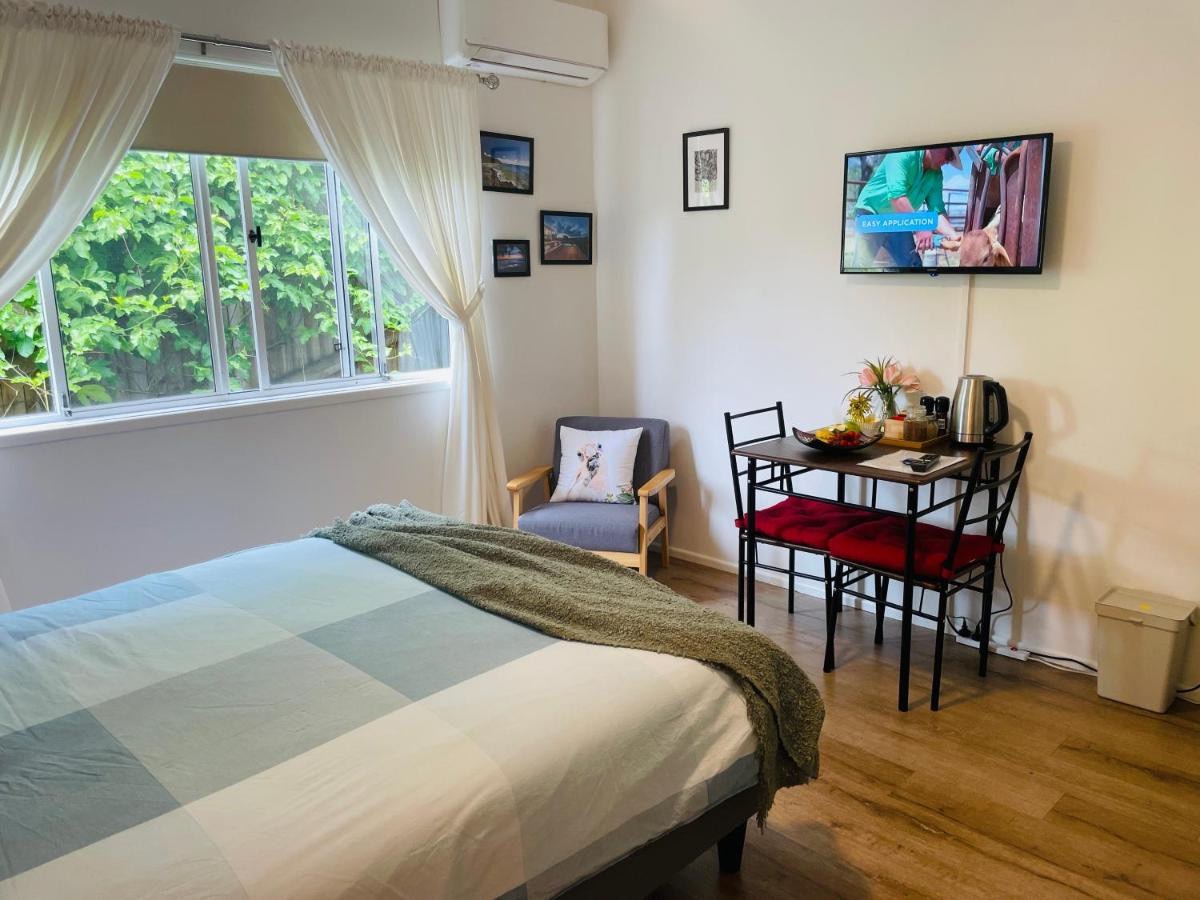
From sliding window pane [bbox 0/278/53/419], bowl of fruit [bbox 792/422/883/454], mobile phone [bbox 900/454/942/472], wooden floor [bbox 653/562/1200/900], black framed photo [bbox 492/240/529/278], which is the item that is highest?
black framed photo [bbox 492/240/529/278]

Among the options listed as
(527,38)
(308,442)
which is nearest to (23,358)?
(308,442)

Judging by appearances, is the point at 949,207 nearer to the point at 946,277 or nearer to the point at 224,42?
the point at 946,277

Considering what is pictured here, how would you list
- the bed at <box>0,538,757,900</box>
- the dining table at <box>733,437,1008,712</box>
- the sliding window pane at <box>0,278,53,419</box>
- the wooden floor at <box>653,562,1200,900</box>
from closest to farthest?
the bed at <box>0,538,757,900</box> → the wooden floor at <box>653,562,1200,900</box> → the dining table at <box>733,437,1008,712</box> → the sliding window pane at <box>0,278,53,419</box>

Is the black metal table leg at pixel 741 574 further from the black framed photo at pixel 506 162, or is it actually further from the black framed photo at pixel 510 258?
the black framed photo at pixel 506 162

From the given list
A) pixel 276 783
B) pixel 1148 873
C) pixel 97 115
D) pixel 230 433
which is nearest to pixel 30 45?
pixel 97 115

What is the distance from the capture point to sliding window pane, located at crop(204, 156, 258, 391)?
133 inches

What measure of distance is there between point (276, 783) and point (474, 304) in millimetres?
2812

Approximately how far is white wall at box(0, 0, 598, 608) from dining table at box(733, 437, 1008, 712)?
4.57 ft

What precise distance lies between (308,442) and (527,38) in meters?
2.03

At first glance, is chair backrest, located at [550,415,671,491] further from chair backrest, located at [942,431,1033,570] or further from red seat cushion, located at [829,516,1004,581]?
chair backrest, located at [942,431,1033,570]

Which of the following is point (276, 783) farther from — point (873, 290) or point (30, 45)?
point (873, 290)

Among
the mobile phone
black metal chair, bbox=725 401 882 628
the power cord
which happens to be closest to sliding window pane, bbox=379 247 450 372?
black metal chair, bbox=725 401 882 628

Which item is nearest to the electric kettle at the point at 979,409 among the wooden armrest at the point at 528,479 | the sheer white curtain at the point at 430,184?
the wooden armrest at the point at 528,479

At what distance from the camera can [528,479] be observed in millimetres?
4184
